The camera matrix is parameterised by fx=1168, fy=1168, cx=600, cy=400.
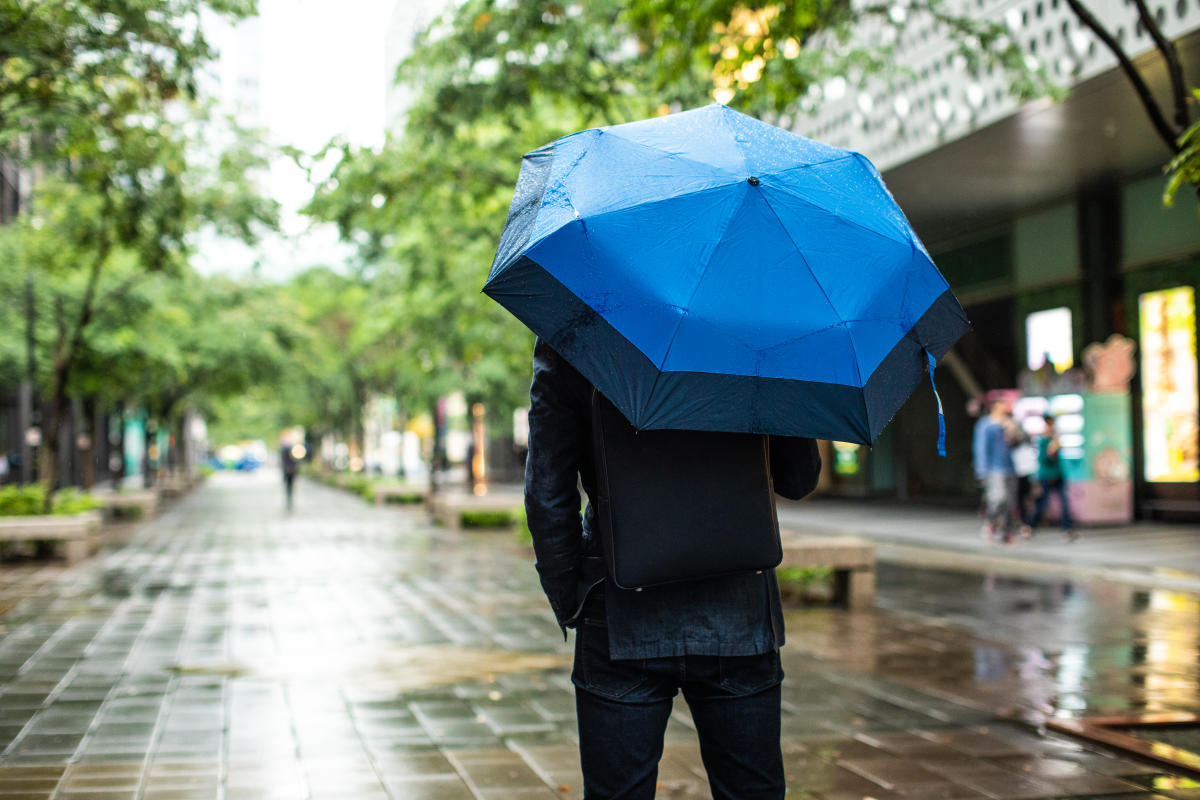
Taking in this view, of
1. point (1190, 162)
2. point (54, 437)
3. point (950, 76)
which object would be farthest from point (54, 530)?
point (950, 76)

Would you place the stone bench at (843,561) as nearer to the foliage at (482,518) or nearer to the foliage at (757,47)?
the foliage at (757,47)

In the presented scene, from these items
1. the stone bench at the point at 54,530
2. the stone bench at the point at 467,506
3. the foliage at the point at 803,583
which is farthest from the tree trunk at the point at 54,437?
the foliage at the point at 803,583

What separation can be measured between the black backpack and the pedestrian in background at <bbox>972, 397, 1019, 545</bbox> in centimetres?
1475

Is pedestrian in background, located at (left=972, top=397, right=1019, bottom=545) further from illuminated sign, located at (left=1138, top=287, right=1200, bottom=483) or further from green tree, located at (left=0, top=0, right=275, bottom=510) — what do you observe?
green tree, located at (left=0, top=0, right=275, bottom=510)

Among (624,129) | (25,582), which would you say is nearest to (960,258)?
(25,582)

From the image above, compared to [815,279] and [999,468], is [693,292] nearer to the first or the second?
[815,279]

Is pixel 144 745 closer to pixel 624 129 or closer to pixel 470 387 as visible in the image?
pixel 624 129

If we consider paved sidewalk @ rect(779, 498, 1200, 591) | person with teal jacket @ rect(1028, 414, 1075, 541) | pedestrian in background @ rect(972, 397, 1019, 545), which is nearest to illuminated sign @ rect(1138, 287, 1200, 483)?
paved sidewalk @ rect(779, 498, 1200, 591)

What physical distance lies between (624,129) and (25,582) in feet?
38.1

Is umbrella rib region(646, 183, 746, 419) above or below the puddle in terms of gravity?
above

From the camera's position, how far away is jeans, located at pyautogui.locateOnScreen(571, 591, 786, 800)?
8.38 feet

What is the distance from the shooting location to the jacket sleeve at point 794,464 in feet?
9.34

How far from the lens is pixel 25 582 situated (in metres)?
12.3

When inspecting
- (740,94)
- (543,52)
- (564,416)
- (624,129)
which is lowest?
(564,416)
